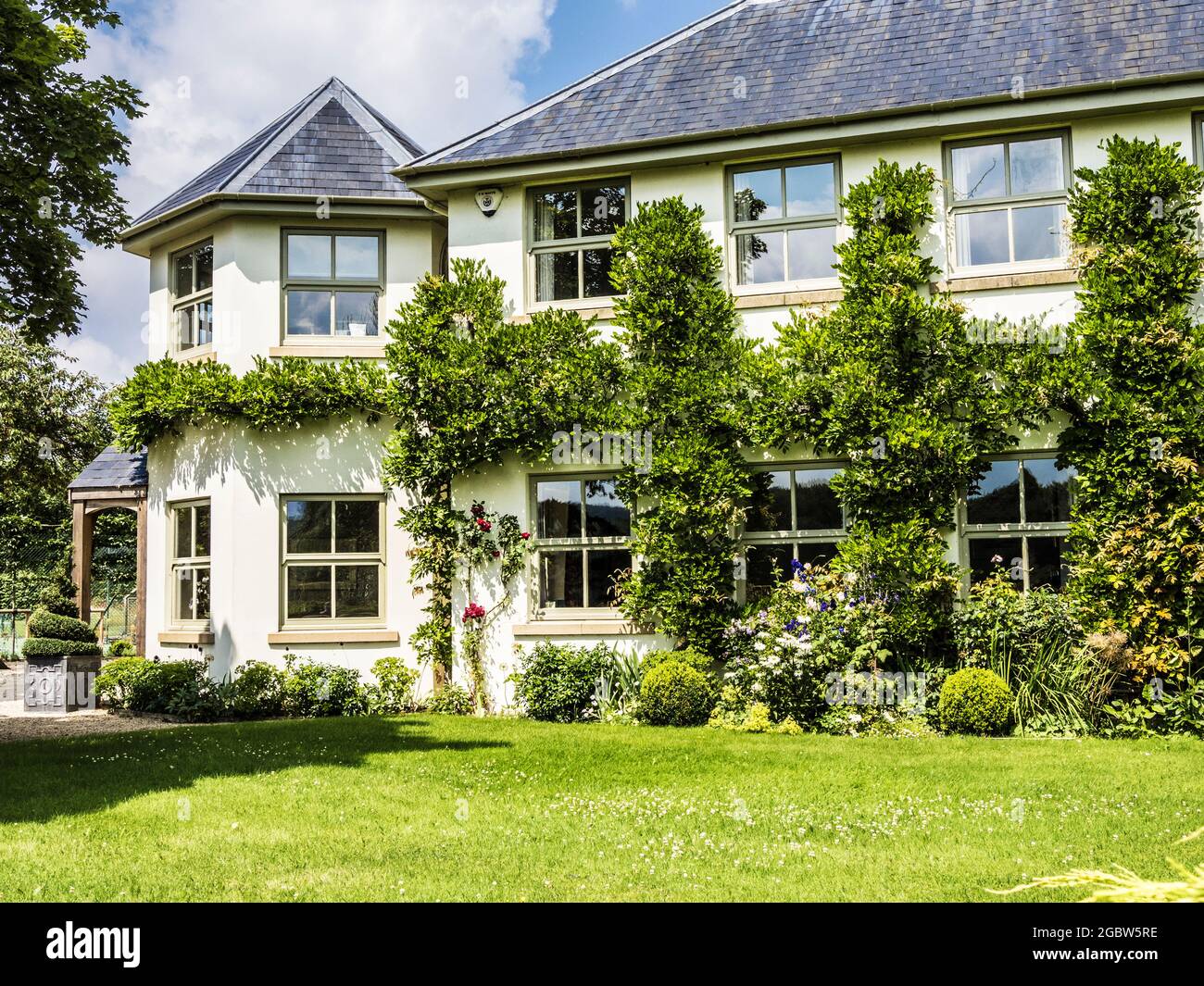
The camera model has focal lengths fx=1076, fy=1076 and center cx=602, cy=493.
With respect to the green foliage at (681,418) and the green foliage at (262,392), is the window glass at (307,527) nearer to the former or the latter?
the green foliage at (262,392)

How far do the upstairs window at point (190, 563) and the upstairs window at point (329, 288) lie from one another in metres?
2.88

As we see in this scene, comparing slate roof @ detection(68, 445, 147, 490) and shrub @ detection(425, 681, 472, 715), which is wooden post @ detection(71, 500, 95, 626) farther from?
shrub @ detection(425, 681, 472, 715)

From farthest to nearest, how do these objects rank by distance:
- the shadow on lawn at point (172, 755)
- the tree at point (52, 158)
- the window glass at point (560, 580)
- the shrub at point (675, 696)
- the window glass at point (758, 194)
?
the window glass at point (560, 580) → the window glass at point (758, 194) → the shrub at point (675, 696) → the tree at point (52, 158) → the shadow on lawn at point (172, 755)

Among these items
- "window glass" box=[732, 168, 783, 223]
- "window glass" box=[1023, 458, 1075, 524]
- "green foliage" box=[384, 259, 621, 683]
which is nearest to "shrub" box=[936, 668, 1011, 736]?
"window glass" box=[1023, 458, 1075, 524]

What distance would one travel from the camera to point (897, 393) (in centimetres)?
1191

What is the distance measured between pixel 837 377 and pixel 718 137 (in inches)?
130

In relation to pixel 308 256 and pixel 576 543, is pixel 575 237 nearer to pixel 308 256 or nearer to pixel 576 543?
pixel 308 256

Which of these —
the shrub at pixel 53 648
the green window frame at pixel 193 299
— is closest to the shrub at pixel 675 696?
the green window frame at pixel 193 299

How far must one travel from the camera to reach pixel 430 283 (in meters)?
13.8

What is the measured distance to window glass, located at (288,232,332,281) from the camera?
1485 centimetres

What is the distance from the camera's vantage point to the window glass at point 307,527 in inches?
569

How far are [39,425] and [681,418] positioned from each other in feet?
64.1
